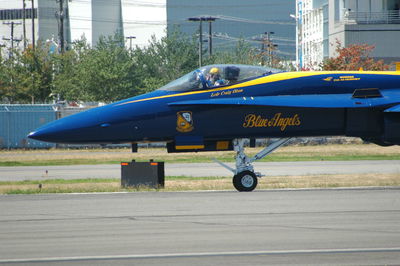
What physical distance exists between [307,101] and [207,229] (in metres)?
6.52

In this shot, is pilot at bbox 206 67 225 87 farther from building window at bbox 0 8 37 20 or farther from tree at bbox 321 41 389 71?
building window at bbox 0 8 37 20

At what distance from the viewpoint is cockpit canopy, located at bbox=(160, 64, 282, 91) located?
17359 mm

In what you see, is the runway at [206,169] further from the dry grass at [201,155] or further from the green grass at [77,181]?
the dry grass at [201,155]

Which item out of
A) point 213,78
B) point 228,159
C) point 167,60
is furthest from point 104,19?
point 213,78

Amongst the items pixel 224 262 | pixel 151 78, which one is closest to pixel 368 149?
pixel 224 262

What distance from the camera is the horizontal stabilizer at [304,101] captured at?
1711cm

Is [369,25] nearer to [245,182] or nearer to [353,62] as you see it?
[353,62]

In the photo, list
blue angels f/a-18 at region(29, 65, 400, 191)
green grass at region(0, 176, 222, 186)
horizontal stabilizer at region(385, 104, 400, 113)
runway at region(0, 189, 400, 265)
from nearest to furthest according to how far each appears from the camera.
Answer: runway at region(0, 189, 400, 265)
horizontal stabilizer at region(385, 104, 400, 113)
blue angels f/a-18 at region(29, 65, 400, 191)
green grass at region(0, 176, 222, 186)

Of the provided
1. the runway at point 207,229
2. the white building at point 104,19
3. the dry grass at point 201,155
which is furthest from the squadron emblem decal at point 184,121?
the white building at point 104,19

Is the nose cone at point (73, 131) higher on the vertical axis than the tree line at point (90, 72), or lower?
lower

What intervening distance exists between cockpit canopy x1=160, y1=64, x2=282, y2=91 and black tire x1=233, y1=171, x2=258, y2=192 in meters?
2.21

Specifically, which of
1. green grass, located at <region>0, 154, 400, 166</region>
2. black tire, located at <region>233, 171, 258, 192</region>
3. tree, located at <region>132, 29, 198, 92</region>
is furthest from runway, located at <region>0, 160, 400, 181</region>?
tree, located at <region>132, 29, 198, 92</region>

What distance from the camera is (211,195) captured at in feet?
54.7

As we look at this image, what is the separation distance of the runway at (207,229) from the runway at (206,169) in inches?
310
